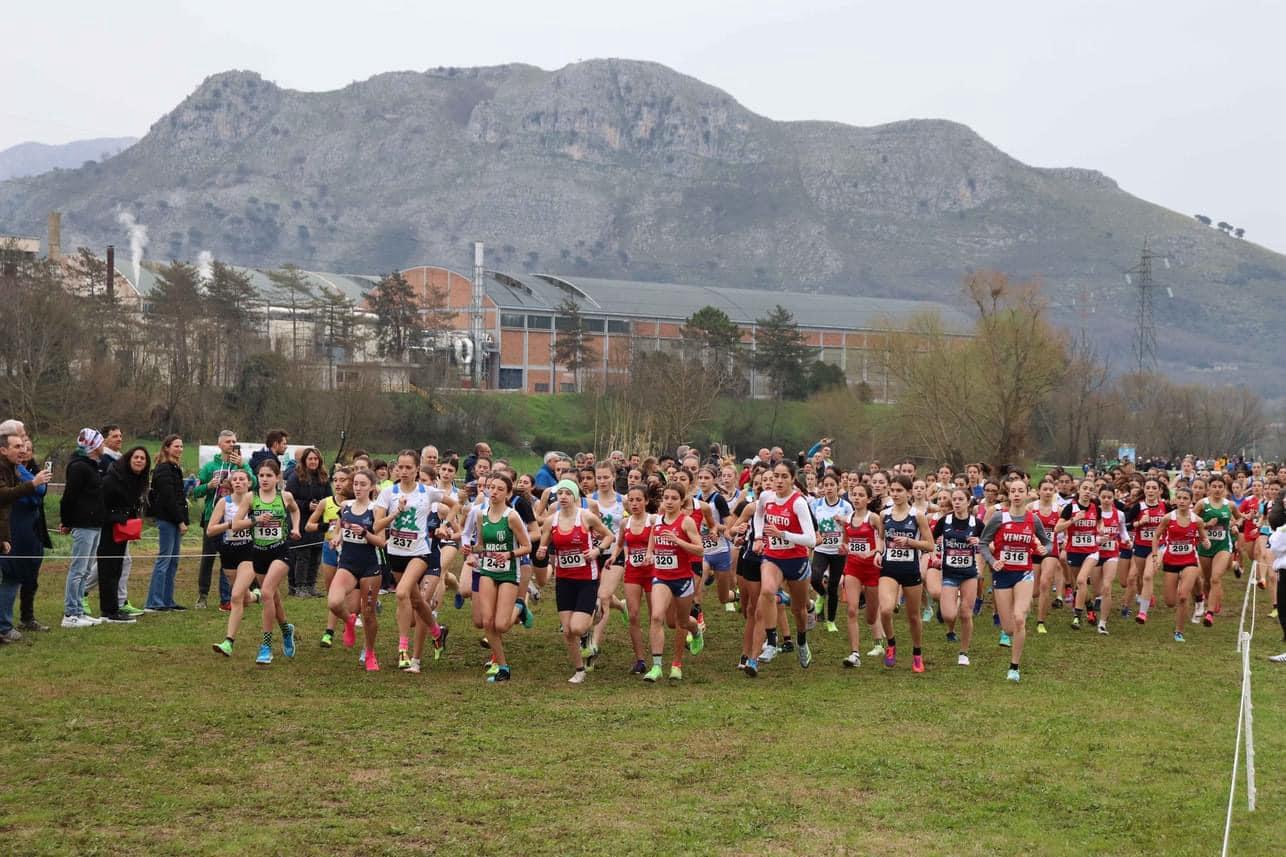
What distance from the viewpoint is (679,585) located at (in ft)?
45.9

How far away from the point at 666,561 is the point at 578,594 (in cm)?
94

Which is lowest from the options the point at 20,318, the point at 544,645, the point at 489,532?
the point at 544,645

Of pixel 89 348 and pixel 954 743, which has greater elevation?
pixel 89 348

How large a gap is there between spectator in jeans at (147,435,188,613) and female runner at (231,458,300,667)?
12.8 ft

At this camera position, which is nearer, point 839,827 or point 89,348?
point 839,827

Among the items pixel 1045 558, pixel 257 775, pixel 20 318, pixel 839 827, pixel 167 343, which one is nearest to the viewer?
pixel 839 827

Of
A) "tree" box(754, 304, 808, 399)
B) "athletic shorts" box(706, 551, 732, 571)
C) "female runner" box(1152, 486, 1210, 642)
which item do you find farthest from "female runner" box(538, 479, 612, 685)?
"tree" box(754, 304, 808, 399)

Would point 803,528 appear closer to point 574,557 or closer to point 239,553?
point 574,557

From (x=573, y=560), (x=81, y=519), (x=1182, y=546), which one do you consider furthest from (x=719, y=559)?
(x=81, y=519)

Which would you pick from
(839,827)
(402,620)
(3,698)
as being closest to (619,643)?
(402,620)

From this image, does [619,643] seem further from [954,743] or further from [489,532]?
[954,743]

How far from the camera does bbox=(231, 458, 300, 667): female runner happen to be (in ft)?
46.7

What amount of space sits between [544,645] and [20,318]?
33.6 m

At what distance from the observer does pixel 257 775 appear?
9.61 meters
